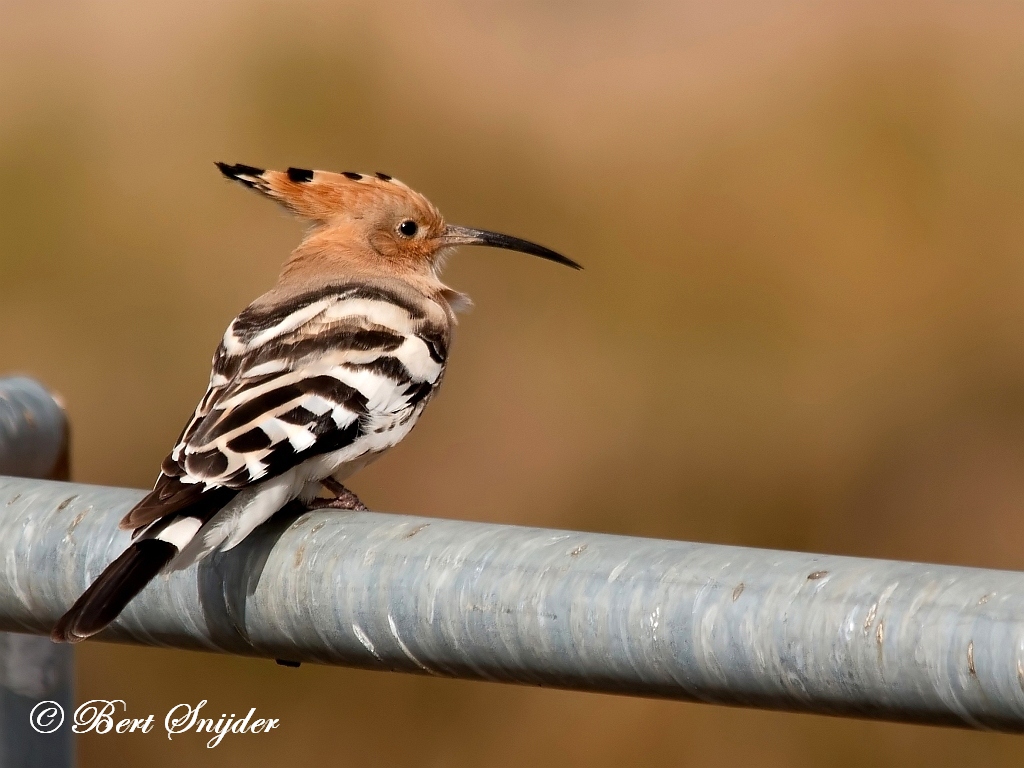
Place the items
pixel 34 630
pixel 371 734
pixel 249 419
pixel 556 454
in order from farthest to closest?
pixel 556 454 < pixel 371 734 < pixel 249 419 < pixel 34 630

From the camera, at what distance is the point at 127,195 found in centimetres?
359

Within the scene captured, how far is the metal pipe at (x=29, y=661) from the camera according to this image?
1432 mm

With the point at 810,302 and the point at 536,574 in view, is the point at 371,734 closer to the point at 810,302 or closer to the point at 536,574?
the point at 810,302

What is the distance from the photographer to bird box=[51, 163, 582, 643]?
1252 millimetres

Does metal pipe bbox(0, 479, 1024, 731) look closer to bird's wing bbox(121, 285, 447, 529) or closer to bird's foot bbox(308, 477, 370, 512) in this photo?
bird's wing bbox(121, 285, 447, 529)

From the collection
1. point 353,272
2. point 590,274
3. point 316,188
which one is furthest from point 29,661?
point 590,274

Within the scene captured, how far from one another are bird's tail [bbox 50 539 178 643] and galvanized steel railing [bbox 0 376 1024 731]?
0.08 ft

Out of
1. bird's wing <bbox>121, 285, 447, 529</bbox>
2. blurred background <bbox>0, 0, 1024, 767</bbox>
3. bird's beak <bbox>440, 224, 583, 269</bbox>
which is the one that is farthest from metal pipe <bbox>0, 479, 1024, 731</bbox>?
blurred background <bbox>0, 0, 1024, 767</bbox>

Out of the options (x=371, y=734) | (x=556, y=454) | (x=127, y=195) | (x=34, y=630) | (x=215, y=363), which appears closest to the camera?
(x=34, y=630)

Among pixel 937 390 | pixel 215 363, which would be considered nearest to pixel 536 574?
pixel 215 363

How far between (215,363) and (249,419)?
33cm
